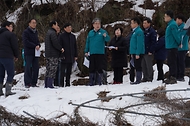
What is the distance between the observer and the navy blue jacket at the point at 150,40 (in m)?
8.09

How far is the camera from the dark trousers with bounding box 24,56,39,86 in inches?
325

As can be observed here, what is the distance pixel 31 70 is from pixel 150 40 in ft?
11.0

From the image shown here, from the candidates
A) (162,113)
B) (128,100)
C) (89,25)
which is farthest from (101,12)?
(162,113)

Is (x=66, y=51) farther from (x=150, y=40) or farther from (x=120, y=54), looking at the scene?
(x=150, y=40)

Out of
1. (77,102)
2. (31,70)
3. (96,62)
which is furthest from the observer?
(31,70)

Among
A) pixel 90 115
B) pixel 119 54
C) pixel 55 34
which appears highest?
pixel 55 34

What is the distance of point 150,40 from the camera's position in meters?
8.16

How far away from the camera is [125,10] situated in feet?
48.2

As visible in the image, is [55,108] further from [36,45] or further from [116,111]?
[36,45]

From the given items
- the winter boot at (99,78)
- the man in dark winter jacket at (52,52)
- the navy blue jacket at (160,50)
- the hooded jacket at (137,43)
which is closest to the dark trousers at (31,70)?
the man in dark winter jacket at (52,52)

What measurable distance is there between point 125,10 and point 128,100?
916cm

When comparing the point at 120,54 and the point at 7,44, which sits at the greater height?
the point at 7,44

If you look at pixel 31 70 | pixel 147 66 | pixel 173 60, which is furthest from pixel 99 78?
pixel 173 60

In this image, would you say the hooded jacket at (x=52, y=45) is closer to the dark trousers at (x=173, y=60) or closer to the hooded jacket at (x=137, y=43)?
the hooded jacket at (x=137, y=43)
